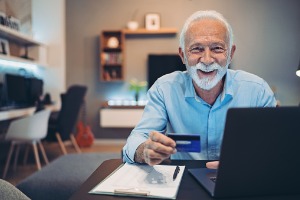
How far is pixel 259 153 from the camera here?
0.61m

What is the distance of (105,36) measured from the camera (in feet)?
17.2

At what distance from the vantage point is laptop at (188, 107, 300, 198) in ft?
Result: 1.91

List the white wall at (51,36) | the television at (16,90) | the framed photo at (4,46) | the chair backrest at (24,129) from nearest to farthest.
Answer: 1. the chair backrest at (24,129)
2. the television at (16,90)
3. the framed photo at (4,46)
4. the white wall at (51,36)

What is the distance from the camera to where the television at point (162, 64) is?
5.18m

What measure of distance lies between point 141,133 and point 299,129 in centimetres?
63

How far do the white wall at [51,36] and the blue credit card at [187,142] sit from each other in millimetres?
4569

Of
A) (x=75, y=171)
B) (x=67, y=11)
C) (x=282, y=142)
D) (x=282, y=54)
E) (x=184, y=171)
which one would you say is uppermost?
(x=67, y=11)

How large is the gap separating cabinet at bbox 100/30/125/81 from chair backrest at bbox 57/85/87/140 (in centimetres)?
153

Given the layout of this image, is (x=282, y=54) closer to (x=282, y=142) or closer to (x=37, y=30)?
(x=37, y=30)

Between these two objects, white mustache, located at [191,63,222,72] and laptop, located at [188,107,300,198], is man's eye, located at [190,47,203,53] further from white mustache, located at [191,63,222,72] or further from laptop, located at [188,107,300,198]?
laptop, located at [188,107,300,198]

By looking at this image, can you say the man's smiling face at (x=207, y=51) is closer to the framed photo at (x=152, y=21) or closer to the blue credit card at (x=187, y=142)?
the blue credit card at (x=187, y=142)

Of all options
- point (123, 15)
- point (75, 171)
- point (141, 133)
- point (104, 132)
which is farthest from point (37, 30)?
point (141, 133)

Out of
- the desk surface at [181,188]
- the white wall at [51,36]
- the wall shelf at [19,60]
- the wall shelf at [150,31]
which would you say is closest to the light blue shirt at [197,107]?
the desk surface at [181,188]

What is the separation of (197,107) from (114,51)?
4.17m
